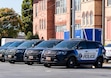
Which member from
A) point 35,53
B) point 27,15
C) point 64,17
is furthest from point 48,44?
point 27,15

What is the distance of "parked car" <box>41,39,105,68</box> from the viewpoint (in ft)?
79.6

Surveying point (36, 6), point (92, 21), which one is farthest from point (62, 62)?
point (36, 6)

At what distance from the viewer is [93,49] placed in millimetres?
25969

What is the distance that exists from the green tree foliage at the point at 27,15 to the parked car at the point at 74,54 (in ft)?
214

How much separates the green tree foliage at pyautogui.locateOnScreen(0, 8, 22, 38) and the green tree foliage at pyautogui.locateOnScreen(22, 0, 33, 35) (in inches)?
139

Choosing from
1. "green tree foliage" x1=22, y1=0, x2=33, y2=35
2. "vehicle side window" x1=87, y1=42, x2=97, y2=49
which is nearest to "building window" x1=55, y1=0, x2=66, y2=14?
"green tree foliage" x1=22, y1=0, x2=33, y2=35

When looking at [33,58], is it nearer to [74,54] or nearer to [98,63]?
[74,54]

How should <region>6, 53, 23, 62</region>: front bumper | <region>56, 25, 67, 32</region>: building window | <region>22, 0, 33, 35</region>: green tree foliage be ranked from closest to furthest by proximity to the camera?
<region>6, 53, 23, 62</region>: front bumper → <region>56, 25, 67, 32</region>: building window → <region>22, 0, 33, 35</region>: green tree foliage

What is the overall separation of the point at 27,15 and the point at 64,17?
33.5m

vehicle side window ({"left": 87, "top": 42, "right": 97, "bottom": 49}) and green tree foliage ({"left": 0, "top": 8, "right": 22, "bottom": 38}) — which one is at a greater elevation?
green tree foliage ({"left": 0, "top": 8, "right": 22, "bottom": 38})

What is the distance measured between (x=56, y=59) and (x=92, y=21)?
24.8m

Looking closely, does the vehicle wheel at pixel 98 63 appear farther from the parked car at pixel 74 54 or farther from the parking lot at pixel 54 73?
the parking lot at pixel 54 73

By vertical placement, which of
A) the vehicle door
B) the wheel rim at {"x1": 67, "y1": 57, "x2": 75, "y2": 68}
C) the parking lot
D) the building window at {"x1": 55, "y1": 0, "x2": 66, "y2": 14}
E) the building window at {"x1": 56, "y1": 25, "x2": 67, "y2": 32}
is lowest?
the parking lot

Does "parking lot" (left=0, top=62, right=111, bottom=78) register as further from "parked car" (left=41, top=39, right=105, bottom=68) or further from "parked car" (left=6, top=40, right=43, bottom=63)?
"parked car" (left=6, top=40, right=43, bottom=63)
